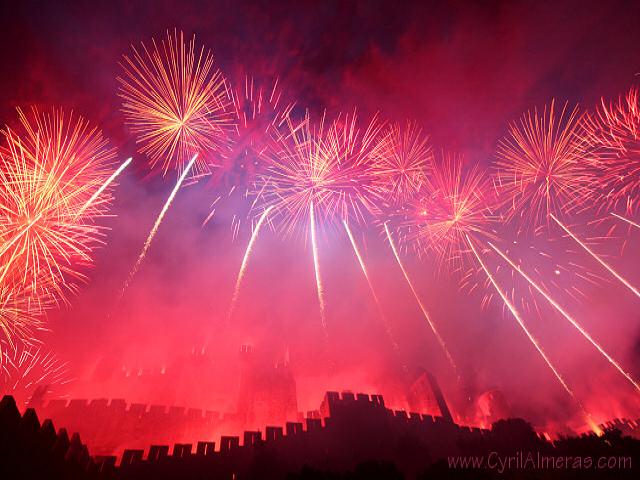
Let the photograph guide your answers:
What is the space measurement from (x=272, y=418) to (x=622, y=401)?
156 ft

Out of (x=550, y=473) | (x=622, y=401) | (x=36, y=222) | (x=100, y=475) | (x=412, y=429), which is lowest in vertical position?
(x=550, y=473)

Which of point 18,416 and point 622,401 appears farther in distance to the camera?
point 622,401

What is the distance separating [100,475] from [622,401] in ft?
191

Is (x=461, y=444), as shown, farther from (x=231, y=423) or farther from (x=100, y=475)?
(x=100, y=475)

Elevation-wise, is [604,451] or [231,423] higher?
[231,423]

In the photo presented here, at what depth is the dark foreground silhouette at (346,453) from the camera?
730 cm

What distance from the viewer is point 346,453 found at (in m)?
15.8

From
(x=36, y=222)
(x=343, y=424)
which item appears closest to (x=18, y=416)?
(x=36, y=222)

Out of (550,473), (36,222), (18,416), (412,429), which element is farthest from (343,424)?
(36,222)

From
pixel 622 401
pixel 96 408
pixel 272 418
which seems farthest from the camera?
pixel 622 401

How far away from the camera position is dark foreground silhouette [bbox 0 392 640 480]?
288 inches

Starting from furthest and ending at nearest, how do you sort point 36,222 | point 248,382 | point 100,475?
point 248,382, point 36,222, point 100,475

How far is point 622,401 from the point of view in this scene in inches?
1524

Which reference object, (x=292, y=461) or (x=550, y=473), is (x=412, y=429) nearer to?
(x=550, y=473)
